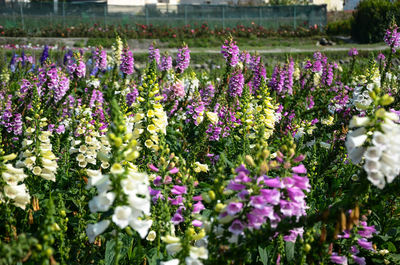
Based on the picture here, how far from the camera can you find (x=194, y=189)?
1.99 meters

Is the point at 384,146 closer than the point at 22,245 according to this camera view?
No

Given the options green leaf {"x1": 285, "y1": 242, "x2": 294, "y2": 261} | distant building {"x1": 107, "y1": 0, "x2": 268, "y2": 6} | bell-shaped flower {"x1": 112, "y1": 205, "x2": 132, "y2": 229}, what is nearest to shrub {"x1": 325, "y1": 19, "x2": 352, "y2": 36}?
distant building {"x1": 107, "y1": 0, "x2": 268, "y2": 6}

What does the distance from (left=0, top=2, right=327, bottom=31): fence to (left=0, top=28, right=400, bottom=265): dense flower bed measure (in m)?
20.3

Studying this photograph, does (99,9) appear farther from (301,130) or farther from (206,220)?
(206,220)

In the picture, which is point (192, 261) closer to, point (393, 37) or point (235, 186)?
point (235, 186)

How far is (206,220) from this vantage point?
1912 millimetres

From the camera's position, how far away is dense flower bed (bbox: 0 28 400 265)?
1.73m

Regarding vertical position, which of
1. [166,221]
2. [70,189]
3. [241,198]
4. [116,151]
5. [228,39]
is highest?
[228,39]

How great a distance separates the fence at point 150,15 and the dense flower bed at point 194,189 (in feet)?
66.7

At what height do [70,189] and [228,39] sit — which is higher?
[228,39]

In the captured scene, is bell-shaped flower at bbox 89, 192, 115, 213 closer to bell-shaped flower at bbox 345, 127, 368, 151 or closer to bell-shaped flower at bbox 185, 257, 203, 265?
bell-shaped flower at bbox 185, 257, 203, 265

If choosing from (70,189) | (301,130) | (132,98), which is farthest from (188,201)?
(132,98)

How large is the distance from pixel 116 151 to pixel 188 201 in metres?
0.44

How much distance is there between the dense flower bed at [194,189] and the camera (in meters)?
1.73
